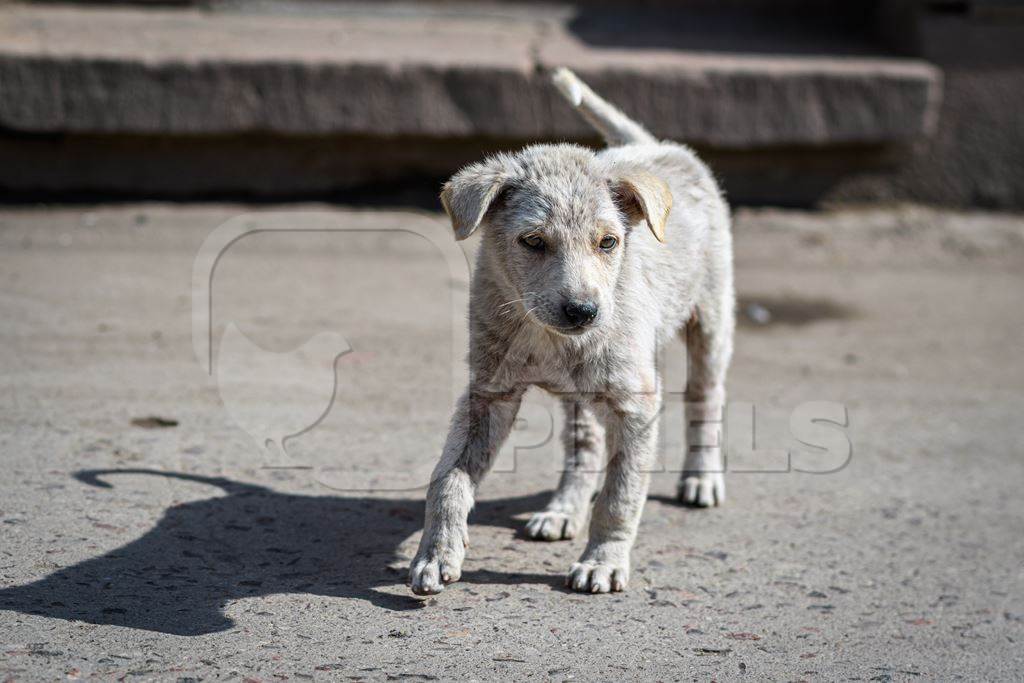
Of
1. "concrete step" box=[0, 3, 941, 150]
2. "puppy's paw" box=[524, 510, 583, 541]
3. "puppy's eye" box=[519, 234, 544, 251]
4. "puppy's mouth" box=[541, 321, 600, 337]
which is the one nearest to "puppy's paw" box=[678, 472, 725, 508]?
"puppy's paw" box=[524, 510, 583, 541]

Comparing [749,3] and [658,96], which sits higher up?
[749,3]

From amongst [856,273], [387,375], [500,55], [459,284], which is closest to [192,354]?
[387,375]

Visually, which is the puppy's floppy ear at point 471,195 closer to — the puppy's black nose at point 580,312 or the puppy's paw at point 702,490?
the puppy's black nose at point 580,312

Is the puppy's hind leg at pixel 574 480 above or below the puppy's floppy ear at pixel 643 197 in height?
below

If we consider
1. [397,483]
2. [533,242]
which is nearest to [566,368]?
[533,242]

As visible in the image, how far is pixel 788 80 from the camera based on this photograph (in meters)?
7.94

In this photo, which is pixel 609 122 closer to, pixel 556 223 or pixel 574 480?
pixel 556 223

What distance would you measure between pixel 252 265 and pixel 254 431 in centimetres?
241

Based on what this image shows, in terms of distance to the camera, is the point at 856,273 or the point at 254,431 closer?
the point at 254,431

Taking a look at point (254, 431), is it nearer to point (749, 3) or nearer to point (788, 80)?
point (788, 80)

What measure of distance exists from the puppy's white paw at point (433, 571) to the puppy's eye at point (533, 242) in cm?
98

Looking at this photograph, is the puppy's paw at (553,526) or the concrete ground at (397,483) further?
the puppy's paw at (553,526)

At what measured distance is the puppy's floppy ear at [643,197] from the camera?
12.2ft

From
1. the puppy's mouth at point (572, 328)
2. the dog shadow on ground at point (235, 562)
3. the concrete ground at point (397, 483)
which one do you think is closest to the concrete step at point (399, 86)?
the concrete ground at point (397, 483)
